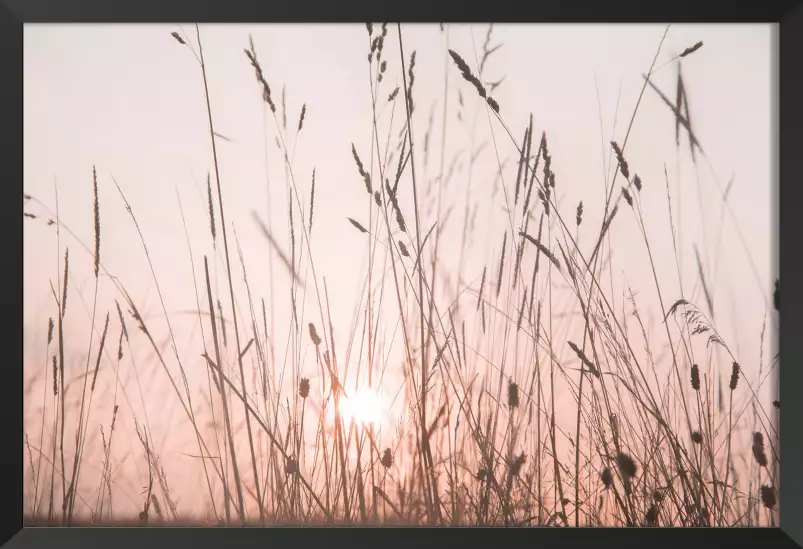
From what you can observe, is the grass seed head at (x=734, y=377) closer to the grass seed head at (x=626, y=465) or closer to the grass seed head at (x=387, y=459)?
the grass seed head at (x=626, y=465)

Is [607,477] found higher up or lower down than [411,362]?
lower down

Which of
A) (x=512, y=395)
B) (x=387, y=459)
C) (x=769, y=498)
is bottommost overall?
(x=769, y=498)

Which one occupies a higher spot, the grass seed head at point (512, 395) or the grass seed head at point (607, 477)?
the grass seed head at point (512, 395)

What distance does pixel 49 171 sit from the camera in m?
1.37

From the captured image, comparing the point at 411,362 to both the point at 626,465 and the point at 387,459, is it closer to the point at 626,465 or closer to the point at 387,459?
the point at 387,459

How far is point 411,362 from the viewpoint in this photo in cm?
138

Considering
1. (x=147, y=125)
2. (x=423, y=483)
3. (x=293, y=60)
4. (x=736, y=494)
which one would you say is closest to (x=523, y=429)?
(x=423, y=483)

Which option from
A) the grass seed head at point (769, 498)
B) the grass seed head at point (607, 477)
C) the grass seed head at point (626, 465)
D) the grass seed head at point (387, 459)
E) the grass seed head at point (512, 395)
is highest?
the grass seed head at point (512, 395)

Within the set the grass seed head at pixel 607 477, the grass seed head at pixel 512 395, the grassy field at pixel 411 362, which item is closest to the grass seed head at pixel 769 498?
the grassy field at pixel 411 362

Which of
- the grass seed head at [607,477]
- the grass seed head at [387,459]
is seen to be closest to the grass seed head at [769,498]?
the grass seed head at [607,477]

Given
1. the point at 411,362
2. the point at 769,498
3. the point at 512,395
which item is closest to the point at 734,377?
the point at 769,498

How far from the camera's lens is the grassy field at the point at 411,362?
1.37m

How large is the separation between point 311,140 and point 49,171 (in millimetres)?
588

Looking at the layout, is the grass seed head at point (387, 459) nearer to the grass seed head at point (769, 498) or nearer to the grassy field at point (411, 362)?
the grassy field at point (411, 362)
